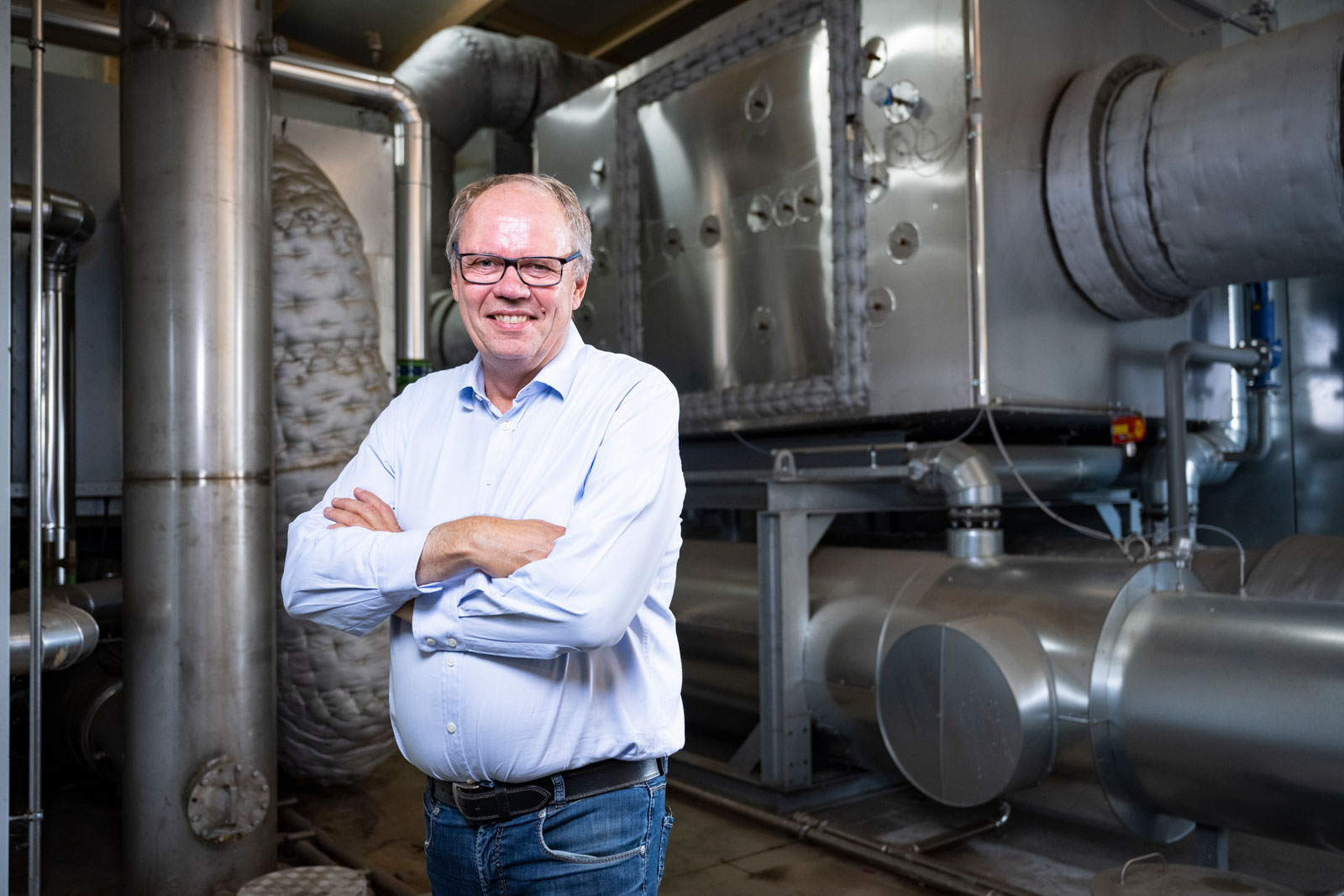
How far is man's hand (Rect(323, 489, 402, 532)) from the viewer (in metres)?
1.69

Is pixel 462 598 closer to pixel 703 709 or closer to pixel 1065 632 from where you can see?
pixel 1065 632

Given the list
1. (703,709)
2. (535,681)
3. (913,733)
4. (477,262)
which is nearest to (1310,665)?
(913,733)

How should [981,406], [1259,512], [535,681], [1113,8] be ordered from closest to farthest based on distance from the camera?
1. [535,681]
2. [981,406]
3. [1113,8]
4. [1259,512]

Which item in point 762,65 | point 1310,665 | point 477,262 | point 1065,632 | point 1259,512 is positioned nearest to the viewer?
point 477,262

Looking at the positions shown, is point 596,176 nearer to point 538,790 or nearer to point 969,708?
point 969,708

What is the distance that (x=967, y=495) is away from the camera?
354 cm

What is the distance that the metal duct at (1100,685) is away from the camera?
8.40 ft

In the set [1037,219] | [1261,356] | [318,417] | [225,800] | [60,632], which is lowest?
[225,800]

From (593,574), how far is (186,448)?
2049mm

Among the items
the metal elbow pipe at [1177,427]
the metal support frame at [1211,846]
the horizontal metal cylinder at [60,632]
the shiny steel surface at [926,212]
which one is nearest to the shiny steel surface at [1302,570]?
the metal elbow pipe at [1177,427]

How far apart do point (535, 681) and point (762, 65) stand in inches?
133

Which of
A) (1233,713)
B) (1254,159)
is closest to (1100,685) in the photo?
(1233,713)

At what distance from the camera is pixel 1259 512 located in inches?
192

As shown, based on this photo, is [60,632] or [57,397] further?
[57,397]
